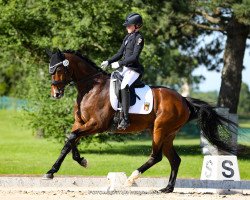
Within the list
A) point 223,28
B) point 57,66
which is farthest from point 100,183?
point 223,28

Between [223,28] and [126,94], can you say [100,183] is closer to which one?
[126,94]

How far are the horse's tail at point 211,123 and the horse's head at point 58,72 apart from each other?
260cm

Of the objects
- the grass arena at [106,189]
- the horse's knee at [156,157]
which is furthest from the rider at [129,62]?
the grass arena at [106,189]

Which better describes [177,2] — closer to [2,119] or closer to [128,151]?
[128,151]

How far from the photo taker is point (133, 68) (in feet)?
43.8

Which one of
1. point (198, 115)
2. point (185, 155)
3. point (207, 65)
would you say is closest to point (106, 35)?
point (185, 155)

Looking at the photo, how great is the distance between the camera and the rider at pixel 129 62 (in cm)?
1321

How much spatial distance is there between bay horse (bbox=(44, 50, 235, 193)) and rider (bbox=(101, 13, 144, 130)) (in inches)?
11.5

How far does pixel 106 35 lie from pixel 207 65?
9437mm

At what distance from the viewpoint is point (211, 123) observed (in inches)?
574

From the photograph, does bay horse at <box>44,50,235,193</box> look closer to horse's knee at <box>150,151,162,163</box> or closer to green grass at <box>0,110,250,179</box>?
horse's knee at <box>150,151,162,163</box>

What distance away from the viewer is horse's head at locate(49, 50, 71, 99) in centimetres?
1310

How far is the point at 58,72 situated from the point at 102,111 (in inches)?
40.3

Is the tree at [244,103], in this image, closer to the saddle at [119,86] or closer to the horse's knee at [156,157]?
the horse's knee at [156,157]
